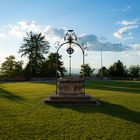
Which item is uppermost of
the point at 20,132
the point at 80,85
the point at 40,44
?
the point at 40,44

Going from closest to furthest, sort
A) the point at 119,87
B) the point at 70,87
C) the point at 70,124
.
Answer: the point at 70,124, the point at 70,87, the point at 119,87

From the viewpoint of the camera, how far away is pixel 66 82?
1858 cm

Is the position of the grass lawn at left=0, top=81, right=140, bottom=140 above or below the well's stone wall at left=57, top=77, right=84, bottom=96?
below

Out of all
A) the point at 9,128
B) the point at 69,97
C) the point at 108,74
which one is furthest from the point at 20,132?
the point at 108,74

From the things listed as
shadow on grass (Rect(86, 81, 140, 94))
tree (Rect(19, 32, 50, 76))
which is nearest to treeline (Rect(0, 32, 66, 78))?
tree (Rect(19, 32, 50, 76))

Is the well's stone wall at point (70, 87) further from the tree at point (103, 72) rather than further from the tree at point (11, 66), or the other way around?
the tree at point (103, 72)

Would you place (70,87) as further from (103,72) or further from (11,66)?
(103,72)

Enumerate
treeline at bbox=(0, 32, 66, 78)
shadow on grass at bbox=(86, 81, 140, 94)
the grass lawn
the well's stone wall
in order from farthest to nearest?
treeline at bbox=(0, 32, 66, 78), shadow on grass at bbox=(86, 81, 140, 94), the well's stone wall, the grass lawn

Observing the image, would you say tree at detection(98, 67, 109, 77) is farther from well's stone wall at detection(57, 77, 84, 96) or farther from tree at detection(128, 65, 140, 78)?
well's stone wall at detection(57, 77, 84, 96)

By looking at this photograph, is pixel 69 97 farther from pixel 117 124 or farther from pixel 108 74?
pixel 108 74

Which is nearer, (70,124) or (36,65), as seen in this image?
(70,124)

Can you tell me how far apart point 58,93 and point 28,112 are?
5.51 m

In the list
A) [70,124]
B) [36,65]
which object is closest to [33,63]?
[36,65]

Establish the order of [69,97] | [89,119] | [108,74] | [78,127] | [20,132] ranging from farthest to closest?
1. [108,74]
2. [69,97]
3. [89,119]
4. [78,127]
5. [20,132]
